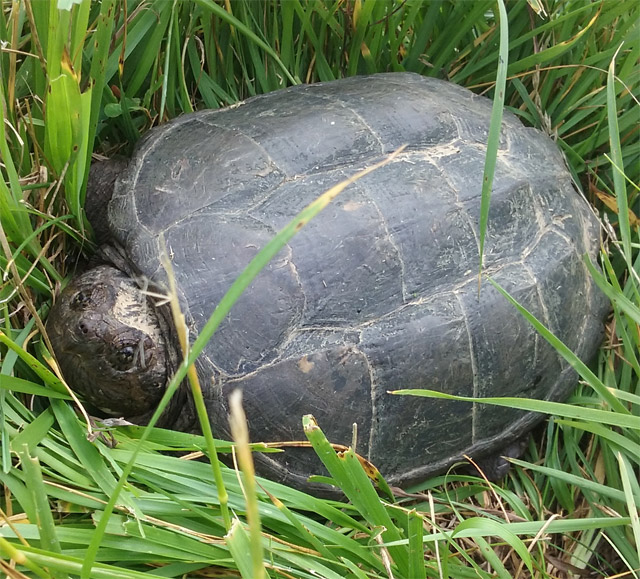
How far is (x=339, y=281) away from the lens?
1195 millimetres

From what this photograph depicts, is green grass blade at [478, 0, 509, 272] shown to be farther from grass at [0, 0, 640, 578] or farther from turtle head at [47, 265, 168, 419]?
turtle head at [47, 265, 168, 419]

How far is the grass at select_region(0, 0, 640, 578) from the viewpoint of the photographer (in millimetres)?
1056

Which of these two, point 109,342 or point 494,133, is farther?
point 109,342

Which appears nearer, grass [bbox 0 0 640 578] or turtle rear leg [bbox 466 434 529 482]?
grass [bbox 0 0 640 578]

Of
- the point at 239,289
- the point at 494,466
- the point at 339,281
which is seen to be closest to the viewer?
the point at 239,289

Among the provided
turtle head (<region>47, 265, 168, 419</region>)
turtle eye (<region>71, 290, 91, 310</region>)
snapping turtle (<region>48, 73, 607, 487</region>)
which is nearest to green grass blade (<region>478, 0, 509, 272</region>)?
snapping turtle (<region>48, 73, 607, 487</region>)

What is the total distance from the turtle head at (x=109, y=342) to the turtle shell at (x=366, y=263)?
0.09 metres

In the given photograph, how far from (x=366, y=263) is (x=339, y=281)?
7 centimetres

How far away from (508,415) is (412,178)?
0.60 meters

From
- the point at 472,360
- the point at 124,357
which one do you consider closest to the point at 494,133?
the point at 472,360

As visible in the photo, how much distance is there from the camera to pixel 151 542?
1061 millimetres

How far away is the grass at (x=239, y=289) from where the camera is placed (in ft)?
3.46

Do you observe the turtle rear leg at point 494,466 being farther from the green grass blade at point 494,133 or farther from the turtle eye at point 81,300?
the turtle eye at point 81,300

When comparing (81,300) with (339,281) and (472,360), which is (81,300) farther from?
(472,360)
